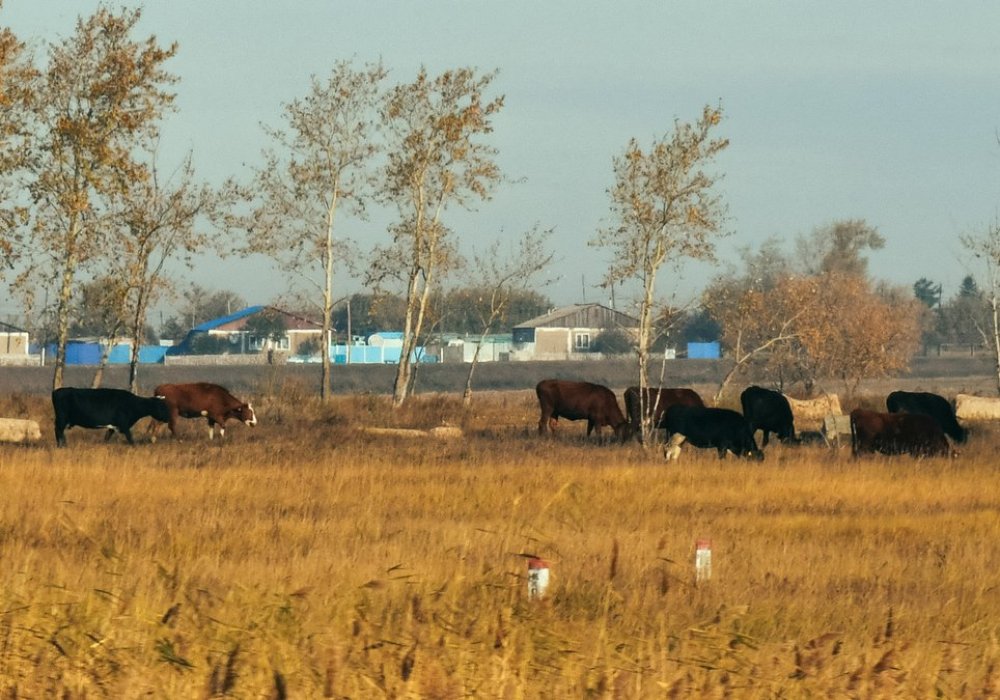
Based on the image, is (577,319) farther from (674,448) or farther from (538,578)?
(538,578)

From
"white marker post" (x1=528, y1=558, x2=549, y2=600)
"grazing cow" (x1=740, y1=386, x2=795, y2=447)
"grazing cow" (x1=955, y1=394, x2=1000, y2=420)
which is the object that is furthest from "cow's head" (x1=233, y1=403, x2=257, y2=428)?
"white marker post" (x1=528, y1=558, x2=549, y2=600)

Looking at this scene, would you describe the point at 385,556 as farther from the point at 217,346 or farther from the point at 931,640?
the point at 217,346

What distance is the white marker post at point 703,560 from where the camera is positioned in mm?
11031

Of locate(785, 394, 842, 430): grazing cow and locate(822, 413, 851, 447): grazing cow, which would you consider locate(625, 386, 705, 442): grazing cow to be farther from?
locate(785, 394, 842, 430): grazing cow

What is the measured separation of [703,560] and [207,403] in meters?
23.8

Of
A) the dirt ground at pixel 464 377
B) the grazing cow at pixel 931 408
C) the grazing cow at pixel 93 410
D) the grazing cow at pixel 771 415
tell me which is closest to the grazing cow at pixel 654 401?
the grazing cow at pixel 771 415

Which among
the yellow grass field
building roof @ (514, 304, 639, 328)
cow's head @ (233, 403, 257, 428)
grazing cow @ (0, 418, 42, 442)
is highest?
building roof @ (514, 304, 639, 328)

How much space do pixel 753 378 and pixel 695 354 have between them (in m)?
49.6

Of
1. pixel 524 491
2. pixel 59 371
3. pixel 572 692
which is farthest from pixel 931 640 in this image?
pixel 59 371

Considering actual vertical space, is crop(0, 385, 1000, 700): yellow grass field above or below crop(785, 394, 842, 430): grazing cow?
below

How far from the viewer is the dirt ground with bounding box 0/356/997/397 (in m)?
75.5

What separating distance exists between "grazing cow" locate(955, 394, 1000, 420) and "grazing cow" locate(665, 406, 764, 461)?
1618cm

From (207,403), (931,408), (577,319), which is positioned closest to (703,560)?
(207,403)

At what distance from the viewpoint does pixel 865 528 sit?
55.0 ft
